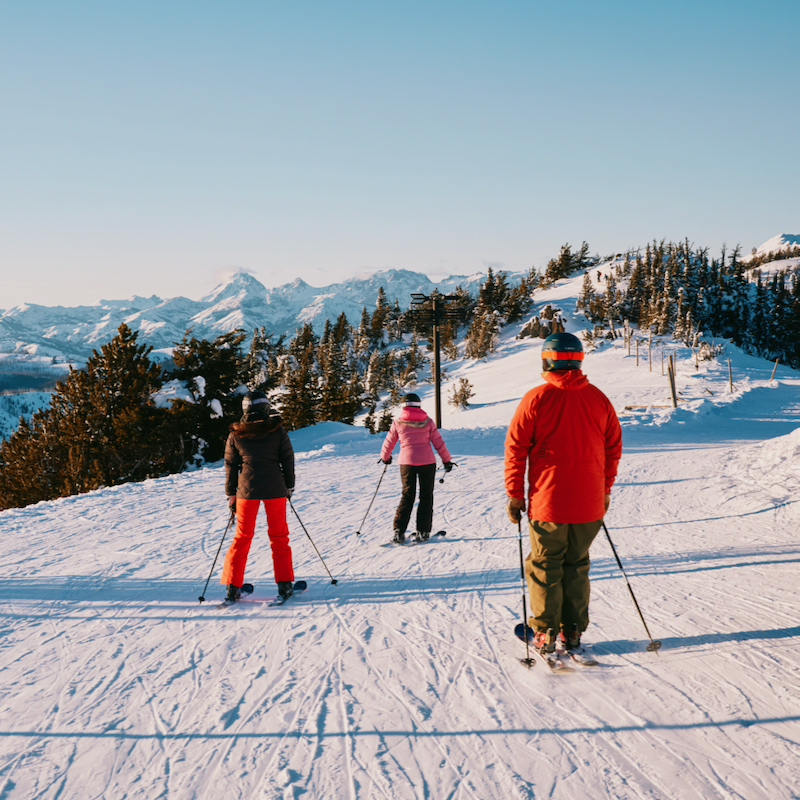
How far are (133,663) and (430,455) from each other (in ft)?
13.3

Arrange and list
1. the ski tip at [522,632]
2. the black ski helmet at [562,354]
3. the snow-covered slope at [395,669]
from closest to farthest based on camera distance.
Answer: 1. the snow-covered slope at [395,669]
2. the black ski helmet at [562,354]
3. the ski tip at [522,632]

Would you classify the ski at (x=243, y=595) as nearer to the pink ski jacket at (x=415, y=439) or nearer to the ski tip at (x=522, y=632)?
the pink ski jacket at (x=415, y=439)

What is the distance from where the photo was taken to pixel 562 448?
3.49 m

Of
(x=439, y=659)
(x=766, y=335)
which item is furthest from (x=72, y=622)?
(x=766, y=335)

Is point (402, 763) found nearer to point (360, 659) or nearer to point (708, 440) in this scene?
point (360, 659)

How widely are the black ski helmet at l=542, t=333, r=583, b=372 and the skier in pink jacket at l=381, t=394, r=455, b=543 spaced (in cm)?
310

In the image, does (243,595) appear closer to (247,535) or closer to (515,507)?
(247,535)

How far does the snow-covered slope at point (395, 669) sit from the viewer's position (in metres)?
2.70

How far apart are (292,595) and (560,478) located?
10.6 ft

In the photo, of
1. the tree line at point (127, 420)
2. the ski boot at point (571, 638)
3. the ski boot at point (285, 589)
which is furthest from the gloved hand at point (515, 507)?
the tree line at point (127, 420)

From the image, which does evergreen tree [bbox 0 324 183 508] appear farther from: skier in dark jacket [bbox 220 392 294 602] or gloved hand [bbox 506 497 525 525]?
gloved hand [bbox 506 497 525 525]

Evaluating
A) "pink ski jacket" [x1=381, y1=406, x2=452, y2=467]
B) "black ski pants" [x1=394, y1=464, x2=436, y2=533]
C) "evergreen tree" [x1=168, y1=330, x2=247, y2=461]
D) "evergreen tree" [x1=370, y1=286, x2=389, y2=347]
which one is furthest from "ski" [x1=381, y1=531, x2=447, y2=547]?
"evergreen tree" [x1=370, y1=286, x2=389, y2=347]

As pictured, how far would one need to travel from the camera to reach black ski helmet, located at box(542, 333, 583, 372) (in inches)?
136

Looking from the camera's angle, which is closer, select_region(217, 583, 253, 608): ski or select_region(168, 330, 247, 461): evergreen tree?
select_region(217, 583, 253, 608): ski
